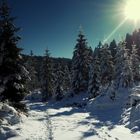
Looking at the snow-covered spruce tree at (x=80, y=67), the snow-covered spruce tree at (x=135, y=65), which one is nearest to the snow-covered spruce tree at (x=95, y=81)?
the snow-covered spruce tree at (x=80, y=67)

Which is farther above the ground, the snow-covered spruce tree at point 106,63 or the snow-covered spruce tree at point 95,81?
the snow-covered spruce tree at point 106,63

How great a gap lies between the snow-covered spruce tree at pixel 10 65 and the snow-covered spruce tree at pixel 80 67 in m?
33.9

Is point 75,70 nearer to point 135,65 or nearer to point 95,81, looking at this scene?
point 95,81

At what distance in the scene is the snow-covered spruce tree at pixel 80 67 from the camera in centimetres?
5766

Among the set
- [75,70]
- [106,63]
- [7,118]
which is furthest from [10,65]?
[106,63]

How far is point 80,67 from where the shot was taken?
191 ft

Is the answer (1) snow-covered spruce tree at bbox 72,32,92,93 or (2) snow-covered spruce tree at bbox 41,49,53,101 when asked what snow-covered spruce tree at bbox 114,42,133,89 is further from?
(2) snow-covered spruce tree at bbox 41,49,53,101

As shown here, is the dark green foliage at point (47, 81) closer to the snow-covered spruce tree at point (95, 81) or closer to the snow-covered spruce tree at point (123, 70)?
the snow-covered spruce tree at point (95, 81)

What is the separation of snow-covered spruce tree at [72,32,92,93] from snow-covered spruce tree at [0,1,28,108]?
33877 millimetres

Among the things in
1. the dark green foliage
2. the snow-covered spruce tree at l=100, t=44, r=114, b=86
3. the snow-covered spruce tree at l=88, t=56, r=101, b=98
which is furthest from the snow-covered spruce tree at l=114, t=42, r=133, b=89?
the dark green foliage

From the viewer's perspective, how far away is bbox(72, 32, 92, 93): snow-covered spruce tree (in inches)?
2270

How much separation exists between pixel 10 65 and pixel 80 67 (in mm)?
36077

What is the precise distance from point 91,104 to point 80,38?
22.8m

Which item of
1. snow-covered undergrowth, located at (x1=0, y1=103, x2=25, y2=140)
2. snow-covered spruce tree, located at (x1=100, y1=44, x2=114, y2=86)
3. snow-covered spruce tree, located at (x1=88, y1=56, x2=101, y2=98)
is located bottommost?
snow-covered undergrowth, located at (x1=0, y1=103, x2=25, y2=140)
